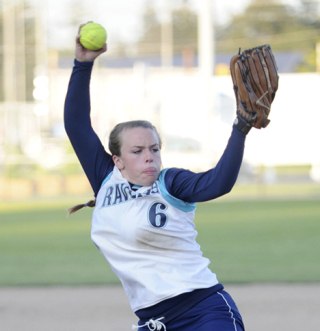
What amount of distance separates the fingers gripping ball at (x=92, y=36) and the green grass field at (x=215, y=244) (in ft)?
18.4

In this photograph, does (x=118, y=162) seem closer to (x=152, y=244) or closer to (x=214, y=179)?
(x=152, y=244)

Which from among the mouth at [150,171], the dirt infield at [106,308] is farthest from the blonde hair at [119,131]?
the dirt infield at [106,308]

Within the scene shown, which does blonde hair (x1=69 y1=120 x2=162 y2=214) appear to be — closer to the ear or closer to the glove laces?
the ear

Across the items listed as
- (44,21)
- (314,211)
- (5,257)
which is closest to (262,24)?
(44,21)

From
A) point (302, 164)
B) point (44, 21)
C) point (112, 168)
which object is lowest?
point (302, 164)

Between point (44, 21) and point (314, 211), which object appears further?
point (44, 21)

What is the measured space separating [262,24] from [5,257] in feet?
166

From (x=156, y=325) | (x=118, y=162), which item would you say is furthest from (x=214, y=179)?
(x=156, y=325)

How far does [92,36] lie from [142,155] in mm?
554

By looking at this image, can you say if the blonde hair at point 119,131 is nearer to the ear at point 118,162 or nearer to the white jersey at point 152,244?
the ear at point 118,162

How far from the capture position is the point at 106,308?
25.9ft

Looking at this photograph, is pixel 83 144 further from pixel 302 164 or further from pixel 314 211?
pixel 302 164

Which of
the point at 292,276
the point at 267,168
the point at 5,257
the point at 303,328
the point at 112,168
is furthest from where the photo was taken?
the point at 267,168

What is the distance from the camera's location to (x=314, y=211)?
17.8m
